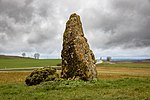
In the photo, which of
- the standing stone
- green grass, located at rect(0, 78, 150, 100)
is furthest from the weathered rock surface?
green grass, located at rect(0, 78, 150, 100)

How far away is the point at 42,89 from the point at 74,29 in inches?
406

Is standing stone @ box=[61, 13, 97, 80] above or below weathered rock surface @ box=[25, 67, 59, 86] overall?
above

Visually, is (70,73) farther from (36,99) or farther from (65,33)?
(36,99)

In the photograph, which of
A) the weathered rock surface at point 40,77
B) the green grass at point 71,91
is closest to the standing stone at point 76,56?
the weathered rock surface at point 40,77

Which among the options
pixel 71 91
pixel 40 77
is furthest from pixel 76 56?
pixel 71 91

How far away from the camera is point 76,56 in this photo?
1178 inches

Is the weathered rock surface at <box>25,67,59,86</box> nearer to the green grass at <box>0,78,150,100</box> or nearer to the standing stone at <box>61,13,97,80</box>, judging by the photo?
the standing stone at <box>61,13,97,80</box>

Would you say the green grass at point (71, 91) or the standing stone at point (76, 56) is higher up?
the standing stone at point (76, 56)

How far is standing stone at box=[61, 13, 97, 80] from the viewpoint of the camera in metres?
29.6

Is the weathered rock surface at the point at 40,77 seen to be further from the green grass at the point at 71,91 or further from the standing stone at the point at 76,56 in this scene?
the green grass at the point at 71,91

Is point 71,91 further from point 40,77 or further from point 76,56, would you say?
point 40,77

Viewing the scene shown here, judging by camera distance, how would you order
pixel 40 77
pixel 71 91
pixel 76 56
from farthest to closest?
1. pixel 76 56
2. pixel 40 77
3. pixel 71 91

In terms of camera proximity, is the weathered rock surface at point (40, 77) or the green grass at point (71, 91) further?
the weathered rock surface at point (40, 77)

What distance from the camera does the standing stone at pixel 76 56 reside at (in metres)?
29.6
